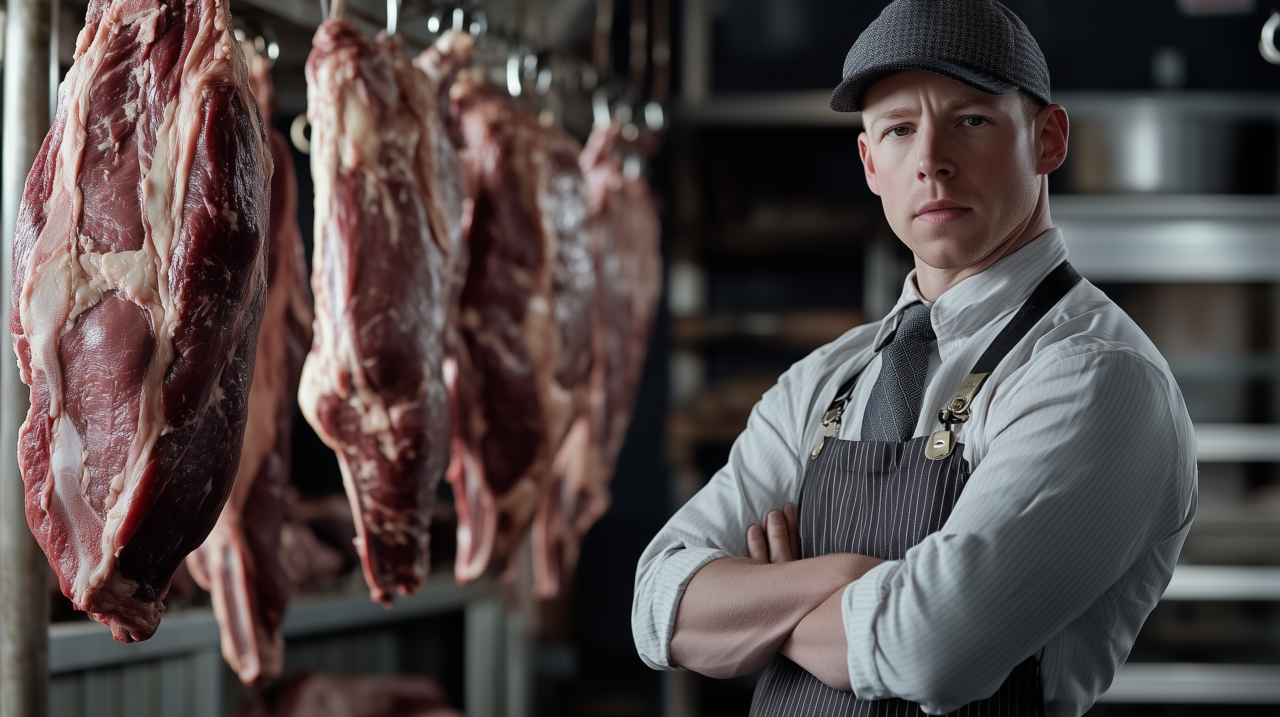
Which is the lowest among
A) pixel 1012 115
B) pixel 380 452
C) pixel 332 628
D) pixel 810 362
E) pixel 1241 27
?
pixel 332 628

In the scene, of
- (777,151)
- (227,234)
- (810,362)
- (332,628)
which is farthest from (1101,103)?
(227,234)

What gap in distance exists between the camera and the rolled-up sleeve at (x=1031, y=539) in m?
1.03

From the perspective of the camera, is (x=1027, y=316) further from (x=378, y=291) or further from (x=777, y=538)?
(x=378, y=291)

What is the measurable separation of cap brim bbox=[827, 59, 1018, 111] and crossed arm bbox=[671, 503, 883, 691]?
49 centimetres

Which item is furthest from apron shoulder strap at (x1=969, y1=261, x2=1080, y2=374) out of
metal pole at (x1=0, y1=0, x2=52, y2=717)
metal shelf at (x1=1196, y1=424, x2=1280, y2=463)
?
metal shelf at (x1=1196, y1=424, x2=1280, y2=463)

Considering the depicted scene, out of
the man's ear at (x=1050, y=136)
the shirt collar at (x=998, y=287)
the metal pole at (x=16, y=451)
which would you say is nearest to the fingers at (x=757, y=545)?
the shirt collar at (x=998, y=287)

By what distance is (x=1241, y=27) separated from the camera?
3.68 metres

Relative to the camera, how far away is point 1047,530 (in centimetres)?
104

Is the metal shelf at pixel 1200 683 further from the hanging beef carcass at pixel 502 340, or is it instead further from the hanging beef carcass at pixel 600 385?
the hanging beef carcass at pixel 502 340

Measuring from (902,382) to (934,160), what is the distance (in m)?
0.25

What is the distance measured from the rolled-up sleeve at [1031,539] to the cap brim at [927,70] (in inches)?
10.9

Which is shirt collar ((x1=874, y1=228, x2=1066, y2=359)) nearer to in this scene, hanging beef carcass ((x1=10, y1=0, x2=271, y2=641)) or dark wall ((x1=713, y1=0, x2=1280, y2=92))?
hanging beef carcass ((x1=10, y1=0, x2=271, y2=641))

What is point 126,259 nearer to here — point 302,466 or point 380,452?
point 380,452

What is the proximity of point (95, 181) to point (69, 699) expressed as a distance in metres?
1.02
